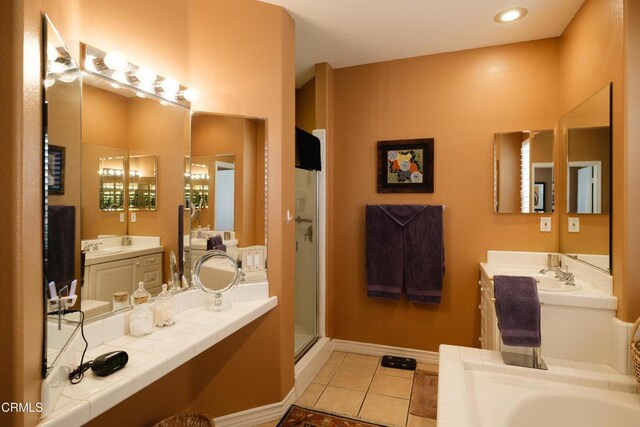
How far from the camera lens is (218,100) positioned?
2035 millimetres

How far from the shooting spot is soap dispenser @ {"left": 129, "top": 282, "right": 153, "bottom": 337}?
1515 millimetres

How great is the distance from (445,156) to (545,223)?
928 millimetres

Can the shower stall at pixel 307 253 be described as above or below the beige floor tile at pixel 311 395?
above

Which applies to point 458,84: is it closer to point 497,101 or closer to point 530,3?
point 497,101

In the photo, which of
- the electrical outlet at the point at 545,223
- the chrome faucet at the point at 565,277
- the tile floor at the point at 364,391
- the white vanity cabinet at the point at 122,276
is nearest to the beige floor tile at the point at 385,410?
the tile floor at the point at 364,391

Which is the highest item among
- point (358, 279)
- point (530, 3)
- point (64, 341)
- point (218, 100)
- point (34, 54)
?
point (530, 3)

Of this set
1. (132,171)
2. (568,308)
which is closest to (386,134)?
(568,308)

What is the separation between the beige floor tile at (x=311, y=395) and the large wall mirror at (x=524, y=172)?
200 centimetres

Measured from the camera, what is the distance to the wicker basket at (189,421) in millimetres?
1695

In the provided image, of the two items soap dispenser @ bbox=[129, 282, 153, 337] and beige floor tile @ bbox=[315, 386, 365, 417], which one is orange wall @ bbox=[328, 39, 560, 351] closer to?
beige floor tile @ bbox=[315, 386, 365, 417]

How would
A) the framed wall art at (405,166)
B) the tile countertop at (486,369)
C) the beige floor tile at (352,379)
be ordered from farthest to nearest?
the framed wall art at (405,166)
the beige floor tile at (352,379)
the tile countertop at (486,369)

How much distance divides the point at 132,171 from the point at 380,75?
2.31m

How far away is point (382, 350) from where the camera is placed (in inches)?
122

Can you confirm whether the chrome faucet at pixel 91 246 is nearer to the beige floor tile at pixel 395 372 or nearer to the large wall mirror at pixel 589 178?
the beige floor tile at pixel 395 372
